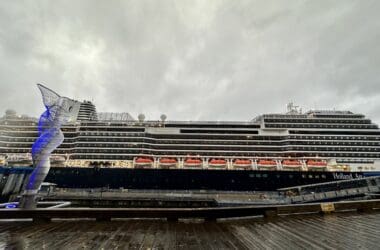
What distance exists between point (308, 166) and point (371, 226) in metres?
40.8

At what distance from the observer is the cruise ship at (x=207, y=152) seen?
3834cm

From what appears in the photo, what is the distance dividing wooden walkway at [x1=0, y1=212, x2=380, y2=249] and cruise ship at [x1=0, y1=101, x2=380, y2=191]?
3393 centimetres

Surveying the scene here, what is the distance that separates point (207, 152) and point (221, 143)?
4597mm

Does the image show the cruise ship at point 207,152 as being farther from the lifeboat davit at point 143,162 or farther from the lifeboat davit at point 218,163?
the lifeboat davit at point 143,162

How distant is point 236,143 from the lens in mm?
44250

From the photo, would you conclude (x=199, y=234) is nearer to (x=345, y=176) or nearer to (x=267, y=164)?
(x=267, y=164)

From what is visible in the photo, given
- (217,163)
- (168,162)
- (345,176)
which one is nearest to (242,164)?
(217,163)

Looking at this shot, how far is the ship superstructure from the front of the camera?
40188 mm

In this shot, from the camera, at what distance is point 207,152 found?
4328 centimetres

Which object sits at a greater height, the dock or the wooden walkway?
the dock

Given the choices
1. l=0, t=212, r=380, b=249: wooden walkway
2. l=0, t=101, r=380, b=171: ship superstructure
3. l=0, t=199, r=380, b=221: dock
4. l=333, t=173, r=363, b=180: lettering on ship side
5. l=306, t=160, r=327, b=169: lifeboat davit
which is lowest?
l=0, t=212, r=380, b=249: wooden walkway

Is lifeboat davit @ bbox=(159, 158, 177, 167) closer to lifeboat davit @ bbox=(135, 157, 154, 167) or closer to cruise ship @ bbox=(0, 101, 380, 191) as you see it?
cruise ship @ bbox=(0, 101, 380, 191)

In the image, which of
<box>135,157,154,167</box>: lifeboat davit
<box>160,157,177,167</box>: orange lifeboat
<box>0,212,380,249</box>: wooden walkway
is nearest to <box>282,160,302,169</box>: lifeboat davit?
<box>160,157,177,167</box>: orange lifeboat

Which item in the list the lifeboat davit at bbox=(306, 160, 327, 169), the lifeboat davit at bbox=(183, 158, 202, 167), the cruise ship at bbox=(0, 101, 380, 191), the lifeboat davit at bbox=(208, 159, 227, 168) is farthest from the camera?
the lifeboat davit at bbox=(208, 159, 227, 168)
